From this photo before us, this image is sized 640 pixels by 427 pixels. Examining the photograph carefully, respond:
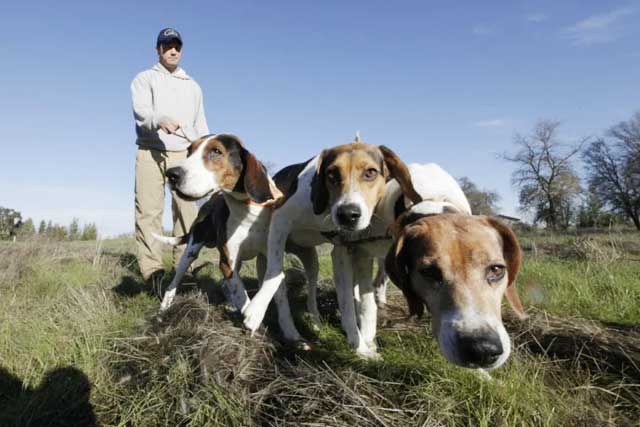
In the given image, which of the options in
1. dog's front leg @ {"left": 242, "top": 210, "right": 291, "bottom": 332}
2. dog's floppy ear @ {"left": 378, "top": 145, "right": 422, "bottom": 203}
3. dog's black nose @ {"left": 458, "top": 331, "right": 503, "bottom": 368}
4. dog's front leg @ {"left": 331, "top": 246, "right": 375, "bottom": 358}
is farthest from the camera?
dog's front leg @ {"left": 331, "top": 246, "right": 375, "bottom": 358}

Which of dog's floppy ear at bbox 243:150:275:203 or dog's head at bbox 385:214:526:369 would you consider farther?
dog's floppy ear at bbox 243:150:275:203

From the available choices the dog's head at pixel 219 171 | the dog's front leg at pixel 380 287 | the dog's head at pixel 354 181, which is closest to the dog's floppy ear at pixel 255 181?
the dog's head at pixel 219 171

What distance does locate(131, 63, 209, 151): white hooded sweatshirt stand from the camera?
6098 mm

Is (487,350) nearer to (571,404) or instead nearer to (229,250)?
(571,404)

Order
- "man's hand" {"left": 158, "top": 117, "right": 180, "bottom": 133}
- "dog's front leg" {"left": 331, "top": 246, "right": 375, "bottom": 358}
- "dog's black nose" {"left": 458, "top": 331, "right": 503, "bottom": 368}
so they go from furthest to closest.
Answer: "man's hand" {"left": 158, "top": 117, "right": 180, "bottom": 133}, "dog's front leg" {"left": 331, "top": 246, "right": 375, "bottom": 358}, "dog's black nose" {"left": 458, "top": 331, "right": 503, "bottom": 368}

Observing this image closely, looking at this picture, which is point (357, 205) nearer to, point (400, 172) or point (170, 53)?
point (400, 172)

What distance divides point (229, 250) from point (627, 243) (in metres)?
8.48

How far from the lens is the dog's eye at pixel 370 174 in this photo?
3.45 meters

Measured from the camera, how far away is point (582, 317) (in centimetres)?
388

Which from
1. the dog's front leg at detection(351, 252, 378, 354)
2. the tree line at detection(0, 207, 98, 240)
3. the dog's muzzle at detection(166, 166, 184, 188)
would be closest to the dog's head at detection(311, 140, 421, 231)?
the dog's front leg at detection(351, 252, 378, 354)

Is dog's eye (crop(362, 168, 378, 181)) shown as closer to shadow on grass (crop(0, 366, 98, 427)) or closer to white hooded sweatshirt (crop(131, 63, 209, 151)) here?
shadow on grass (crop(0, 366, 98, 427))

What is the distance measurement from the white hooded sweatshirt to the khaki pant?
154mm

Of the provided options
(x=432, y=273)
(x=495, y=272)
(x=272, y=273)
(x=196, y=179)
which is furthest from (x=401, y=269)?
(x=196, y=179)

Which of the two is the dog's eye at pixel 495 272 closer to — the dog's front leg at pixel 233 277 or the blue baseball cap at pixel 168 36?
the dog's front leg at pixel 233 277
